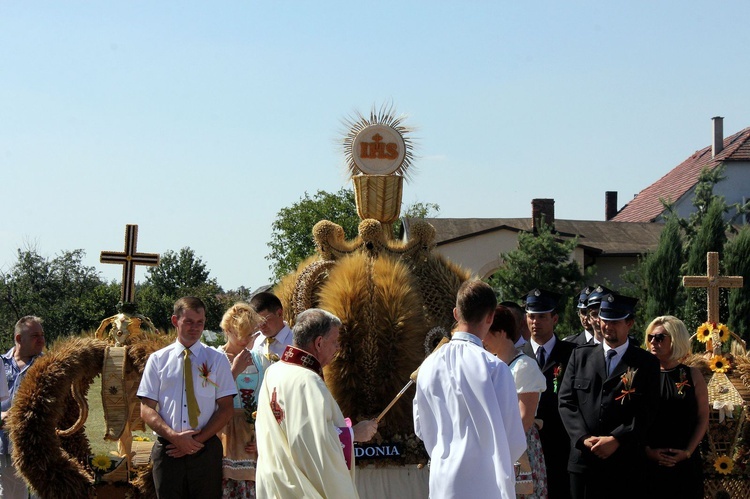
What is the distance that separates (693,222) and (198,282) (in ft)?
99.1

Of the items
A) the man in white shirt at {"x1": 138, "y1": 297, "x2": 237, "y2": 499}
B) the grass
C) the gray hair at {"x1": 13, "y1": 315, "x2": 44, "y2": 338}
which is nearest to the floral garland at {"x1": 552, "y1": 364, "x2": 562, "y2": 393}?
the man in white shirt at {"x1": 138, "y1": 297, "x2": 237, "y2": 499}

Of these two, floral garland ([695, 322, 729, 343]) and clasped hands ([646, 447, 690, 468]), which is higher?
floral garland ([695, 322, 729, 343])

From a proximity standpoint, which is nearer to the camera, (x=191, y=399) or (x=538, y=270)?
(x=191, y=399)

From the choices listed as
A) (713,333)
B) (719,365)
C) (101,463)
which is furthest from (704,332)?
(101,463)

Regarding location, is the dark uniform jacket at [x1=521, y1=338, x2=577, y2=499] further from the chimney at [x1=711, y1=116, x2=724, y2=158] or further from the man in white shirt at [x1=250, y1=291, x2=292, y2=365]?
the chimney at [x1=711, y1=116, x2=724, y2=158]

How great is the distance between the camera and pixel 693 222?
86.3ft

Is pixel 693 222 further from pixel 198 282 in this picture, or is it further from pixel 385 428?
pixel 198 282

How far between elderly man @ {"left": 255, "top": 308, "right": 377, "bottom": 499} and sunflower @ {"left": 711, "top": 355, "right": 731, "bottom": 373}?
4625 mm

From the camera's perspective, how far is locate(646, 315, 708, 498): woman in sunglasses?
6.71m

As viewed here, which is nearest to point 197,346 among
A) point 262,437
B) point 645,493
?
point 262,437

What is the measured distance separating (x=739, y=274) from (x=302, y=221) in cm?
3221

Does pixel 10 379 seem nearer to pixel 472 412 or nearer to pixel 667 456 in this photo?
pixel 472 412

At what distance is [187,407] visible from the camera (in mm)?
6645

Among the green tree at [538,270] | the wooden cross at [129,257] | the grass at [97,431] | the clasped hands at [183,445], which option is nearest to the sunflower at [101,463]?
the clasped hands at [183,445]
